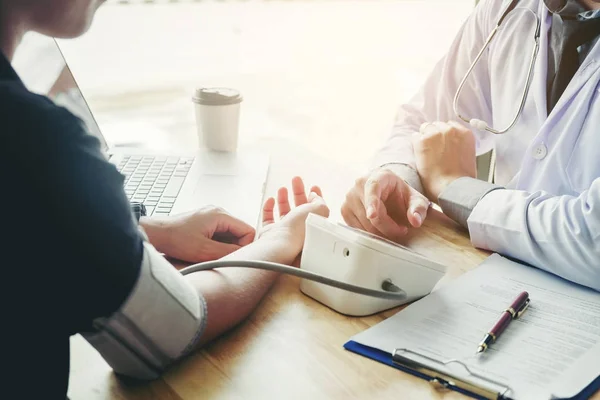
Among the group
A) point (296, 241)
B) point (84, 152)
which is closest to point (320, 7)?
point (296, 241)

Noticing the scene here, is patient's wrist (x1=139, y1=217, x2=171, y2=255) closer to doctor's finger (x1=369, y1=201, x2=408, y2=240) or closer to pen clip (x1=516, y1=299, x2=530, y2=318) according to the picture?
doctor's finger (x1=369, y1=201, x2=408, y2=240)

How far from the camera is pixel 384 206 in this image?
0.86 meters

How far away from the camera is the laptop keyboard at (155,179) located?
993mm

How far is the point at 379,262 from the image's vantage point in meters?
0.66

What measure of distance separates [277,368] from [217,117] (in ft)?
2.40

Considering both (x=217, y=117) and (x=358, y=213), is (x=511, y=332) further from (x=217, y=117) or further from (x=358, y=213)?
(x=217, y=117)

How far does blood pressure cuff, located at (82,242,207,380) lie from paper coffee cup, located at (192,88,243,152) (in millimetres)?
673

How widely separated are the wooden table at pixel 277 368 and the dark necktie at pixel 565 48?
544mm

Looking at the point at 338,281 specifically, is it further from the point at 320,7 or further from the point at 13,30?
the point at 320,7

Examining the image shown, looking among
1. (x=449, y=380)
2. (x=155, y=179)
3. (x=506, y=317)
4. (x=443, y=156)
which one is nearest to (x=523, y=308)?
(x=506, y=317)

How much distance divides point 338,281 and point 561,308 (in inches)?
10.6

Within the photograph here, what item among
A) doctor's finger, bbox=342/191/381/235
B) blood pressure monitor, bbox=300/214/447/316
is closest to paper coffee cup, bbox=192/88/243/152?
doctor's finger, bbox=342/191/381/235

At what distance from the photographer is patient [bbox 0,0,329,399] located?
436 millimetres

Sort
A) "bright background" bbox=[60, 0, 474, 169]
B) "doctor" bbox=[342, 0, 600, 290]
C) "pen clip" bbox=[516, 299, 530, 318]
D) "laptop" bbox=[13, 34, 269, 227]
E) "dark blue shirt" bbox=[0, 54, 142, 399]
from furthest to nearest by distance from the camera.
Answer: "bright background" bbox=[60, 0, 474, 169] < "laptop" bbox=[13, 34, 269, 227] < "doctor" bbox=[342, 0, 600, 290] < "pen clip" bbox=[516, 299, 530, 318] < "dark blue shirt" bbox=[0, 54, 142, 399]
